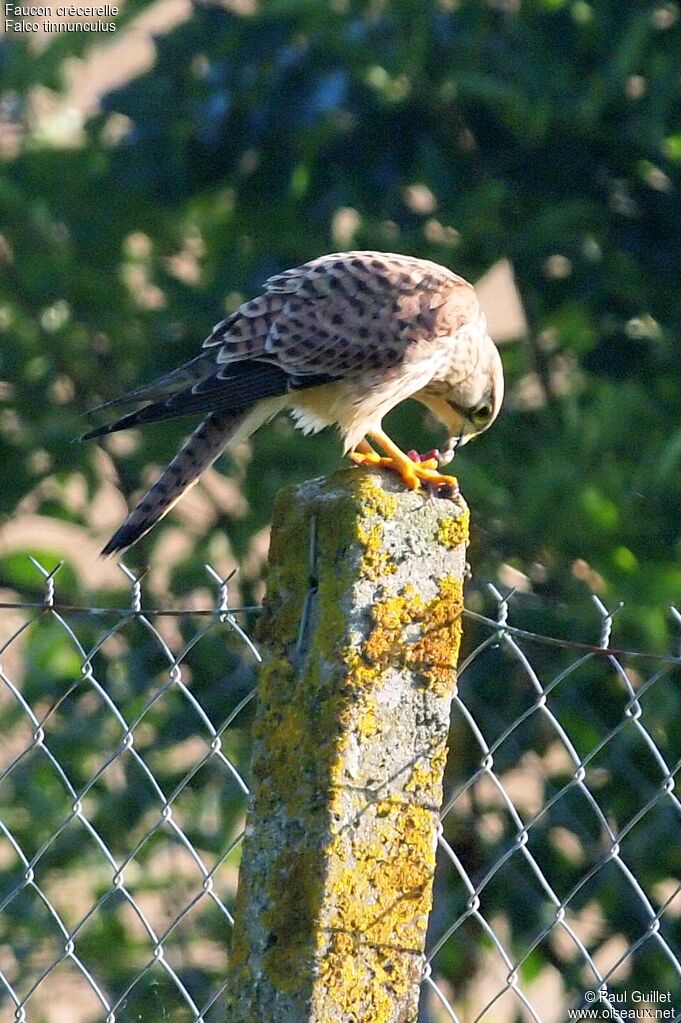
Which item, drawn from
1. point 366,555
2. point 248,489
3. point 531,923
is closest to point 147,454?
point 248,489

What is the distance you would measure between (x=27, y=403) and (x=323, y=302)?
5.98 ft

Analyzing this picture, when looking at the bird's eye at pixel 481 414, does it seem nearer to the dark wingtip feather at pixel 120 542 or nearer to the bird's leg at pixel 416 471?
the bird's leg at pixel 416 471

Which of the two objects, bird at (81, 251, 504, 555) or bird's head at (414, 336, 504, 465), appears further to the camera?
bird's head at (414, 336, 504, 465)

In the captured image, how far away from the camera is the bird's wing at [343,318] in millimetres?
3523

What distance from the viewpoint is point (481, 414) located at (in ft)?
13.7

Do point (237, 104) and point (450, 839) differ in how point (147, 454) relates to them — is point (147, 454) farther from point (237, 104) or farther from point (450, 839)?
point (450, 839)

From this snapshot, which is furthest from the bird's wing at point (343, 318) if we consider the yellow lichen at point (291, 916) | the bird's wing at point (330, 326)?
the yellow lichen at point (291, 916)

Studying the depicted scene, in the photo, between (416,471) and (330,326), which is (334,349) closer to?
(330,326)

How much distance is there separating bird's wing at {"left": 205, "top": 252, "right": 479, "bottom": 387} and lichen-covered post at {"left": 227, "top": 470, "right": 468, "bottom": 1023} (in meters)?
1.56

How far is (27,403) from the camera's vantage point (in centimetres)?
514

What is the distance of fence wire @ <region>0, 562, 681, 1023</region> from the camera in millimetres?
4109

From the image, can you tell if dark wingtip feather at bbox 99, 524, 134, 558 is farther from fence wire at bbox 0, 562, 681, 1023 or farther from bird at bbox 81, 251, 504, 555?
fence wire at bbox 0, 562, 681, 1023

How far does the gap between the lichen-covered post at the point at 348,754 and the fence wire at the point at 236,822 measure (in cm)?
203

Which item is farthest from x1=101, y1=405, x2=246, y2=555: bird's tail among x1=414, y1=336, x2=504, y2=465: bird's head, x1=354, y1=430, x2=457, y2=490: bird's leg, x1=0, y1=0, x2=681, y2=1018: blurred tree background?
x1=0, y1=0, x2=681, y2=1018: blurred tree background
